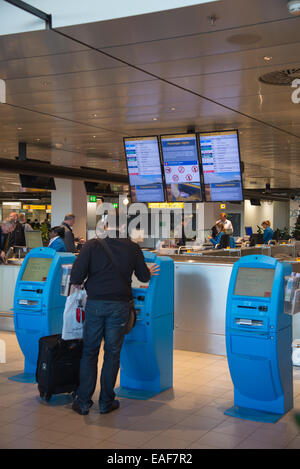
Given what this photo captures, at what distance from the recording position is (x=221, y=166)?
31.0 ft

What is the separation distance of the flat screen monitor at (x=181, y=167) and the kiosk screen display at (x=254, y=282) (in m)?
5.04

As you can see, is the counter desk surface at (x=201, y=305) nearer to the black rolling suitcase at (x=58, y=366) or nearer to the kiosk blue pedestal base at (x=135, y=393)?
the kiosk blue pedestal base at (x=135, y=393)

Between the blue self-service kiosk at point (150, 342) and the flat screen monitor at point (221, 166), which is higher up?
the flat screen monitor at point (221, 166)

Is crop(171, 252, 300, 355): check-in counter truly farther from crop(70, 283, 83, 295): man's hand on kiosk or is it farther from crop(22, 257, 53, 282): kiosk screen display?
crop(70, 283, 83, 295): man's hand on kiosk

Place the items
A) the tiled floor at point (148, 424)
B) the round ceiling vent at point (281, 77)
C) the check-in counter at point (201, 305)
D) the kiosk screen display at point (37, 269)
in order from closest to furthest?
1. the tiled floor at point (148, 424)
2. the kiosk screen display at point (37, 269)
3. the round ceiling vent at point (281, 77)
4. the check-in counter at point (201, 305)

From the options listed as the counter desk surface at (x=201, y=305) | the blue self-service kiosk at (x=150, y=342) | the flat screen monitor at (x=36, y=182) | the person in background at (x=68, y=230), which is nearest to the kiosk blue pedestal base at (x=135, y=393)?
the blue self-service kiosk at (x=150, y=342)

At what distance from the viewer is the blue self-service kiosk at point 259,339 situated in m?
4.50

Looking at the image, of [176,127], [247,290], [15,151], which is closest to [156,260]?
[247,290]

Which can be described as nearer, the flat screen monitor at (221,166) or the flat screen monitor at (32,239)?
the flat screen monitor at (221,166)

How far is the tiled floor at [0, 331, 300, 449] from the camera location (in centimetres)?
402

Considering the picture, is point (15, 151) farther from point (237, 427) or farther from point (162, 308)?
point (237, 427)

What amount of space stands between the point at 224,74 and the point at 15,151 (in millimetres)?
8750
